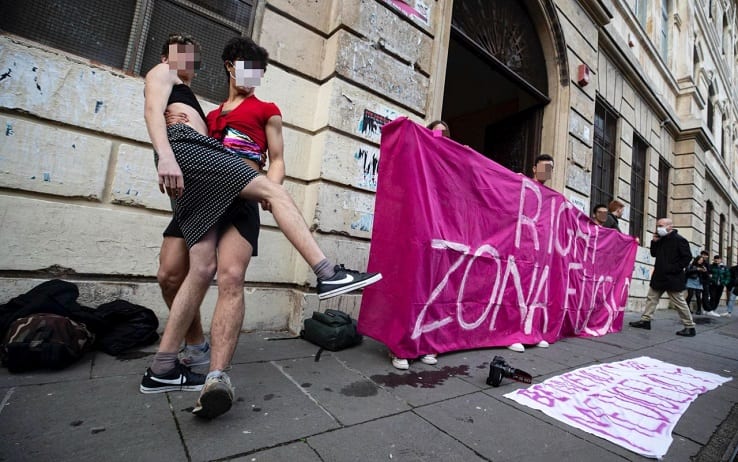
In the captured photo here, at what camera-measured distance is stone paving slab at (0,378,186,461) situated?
1.21m

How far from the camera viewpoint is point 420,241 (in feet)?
8.43

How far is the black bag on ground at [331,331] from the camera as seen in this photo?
2725mm

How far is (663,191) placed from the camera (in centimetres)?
1141

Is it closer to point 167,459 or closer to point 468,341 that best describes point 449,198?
point 468,341

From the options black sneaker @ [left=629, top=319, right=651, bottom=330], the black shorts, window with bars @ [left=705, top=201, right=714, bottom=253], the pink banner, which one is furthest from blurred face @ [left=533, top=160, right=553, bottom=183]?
window with bars @ [left=705, top=201, right=714, bottom=253]

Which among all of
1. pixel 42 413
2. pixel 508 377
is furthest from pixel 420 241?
pixel 42 413

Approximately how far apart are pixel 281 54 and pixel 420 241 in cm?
244

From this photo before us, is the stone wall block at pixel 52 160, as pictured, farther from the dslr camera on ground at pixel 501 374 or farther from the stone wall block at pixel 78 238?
the dslr camera on ground at pixel 501 374

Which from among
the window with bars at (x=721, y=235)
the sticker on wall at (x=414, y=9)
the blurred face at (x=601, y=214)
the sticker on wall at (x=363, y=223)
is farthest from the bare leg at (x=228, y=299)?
the window with bars at (x=721, y=235)

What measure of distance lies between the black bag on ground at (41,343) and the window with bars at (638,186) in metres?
11.4

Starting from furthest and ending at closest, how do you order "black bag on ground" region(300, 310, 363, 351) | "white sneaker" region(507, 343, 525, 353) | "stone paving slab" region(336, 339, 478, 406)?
"white sneaker" region(507, 343, 525, 353)
"black bag on ground" region(300, 310, 363, 351)
"stone paving slab" region(336, 339, 478, 406)

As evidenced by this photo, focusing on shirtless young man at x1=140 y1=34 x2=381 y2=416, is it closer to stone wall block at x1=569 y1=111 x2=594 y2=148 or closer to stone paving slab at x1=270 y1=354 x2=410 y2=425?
stone paving slab at x1=270 y1=354 x2=410 y2=425

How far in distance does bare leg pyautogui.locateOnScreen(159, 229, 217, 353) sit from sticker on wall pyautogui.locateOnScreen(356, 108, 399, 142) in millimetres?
2314

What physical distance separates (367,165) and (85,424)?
294cm
